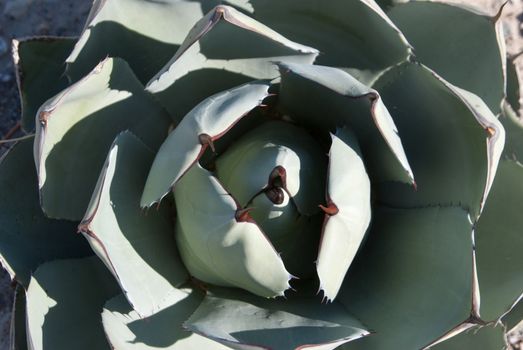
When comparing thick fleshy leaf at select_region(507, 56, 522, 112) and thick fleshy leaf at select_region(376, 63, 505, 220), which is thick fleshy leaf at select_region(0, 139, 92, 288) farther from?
thick fleshy leaf at select_region(507, 56, 522, 112)

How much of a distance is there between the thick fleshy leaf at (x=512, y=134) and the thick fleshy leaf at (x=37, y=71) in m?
1.09

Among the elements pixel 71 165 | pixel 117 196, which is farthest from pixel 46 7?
pixel 117 196

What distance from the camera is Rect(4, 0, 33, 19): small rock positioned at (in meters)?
2.22

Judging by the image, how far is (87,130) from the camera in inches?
57.7

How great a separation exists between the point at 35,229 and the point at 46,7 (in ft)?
3.09

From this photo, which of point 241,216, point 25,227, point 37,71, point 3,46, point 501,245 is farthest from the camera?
point 3,46

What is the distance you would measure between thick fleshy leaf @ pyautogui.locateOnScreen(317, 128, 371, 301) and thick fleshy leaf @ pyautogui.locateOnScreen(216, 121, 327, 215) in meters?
0.09

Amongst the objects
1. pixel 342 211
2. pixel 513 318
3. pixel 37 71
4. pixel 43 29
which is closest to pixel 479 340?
pixel 513 318

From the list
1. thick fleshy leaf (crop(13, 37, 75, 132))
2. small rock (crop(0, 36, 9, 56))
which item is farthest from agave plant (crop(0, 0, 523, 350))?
small rock (crop(0, 36, 9, 56))

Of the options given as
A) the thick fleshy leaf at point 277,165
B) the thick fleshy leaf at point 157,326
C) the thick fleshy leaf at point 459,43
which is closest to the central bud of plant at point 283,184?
the thick fleshy leaf at point 277,165

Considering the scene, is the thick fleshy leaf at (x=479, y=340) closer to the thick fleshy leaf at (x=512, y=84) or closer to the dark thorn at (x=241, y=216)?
the thick fleshy leaf at (x=512, y=84)

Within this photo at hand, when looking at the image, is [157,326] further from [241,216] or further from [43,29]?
[43,29]

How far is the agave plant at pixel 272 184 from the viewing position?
1261 millimetres

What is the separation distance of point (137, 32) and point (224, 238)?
1.95 ft
